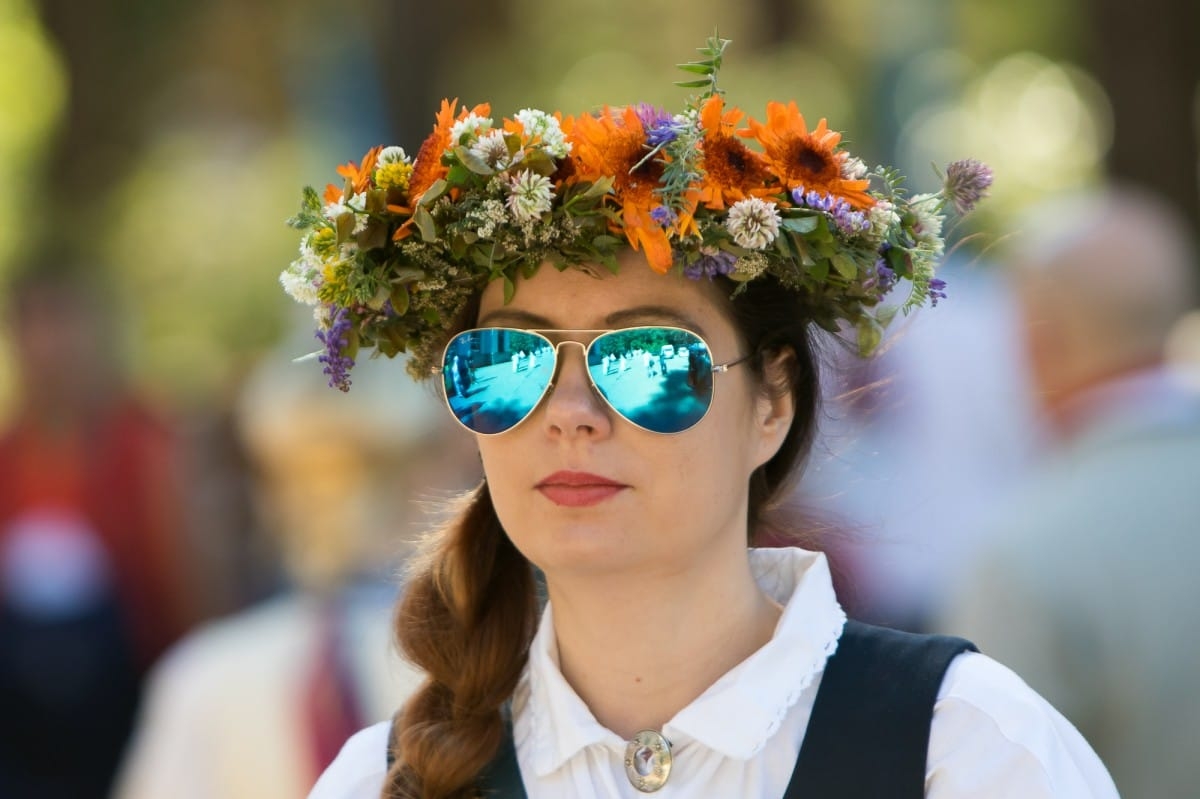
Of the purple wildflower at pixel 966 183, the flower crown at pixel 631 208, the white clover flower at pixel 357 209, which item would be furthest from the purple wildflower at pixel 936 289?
the white clover flower at pixel 357 209

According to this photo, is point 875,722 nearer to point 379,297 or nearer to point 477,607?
point 477,607

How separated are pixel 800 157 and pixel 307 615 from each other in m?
2.83

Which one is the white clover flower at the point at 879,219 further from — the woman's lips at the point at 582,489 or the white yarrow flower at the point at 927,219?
the woman's lips at the point at 582,489

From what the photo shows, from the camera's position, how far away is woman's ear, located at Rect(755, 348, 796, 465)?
10.0 ft

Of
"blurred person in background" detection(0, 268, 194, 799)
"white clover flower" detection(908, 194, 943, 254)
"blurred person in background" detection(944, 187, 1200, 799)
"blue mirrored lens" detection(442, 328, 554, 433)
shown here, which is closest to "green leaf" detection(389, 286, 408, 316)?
"blue mirrored lens" detection(442, 328, 554, 433)

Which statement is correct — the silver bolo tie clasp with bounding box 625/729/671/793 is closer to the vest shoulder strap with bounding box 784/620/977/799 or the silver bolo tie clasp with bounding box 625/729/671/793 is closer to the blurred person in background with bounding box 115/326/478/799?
the vest shoulder strap with bounding box 784/620/977/799

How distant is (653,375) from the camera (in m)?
2.81

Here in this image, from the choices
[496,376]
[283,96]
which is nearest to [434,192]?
[496,376]

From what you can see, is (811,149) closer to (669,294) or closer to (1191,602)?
(669,294)

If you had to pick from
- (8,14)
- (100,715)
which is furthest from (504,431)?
(8,14)

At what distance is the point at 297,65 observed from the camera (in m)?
17.4

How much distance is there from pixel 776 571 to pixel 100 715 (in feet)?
12.9

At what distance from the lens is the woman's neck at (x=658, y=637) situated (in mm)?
2910

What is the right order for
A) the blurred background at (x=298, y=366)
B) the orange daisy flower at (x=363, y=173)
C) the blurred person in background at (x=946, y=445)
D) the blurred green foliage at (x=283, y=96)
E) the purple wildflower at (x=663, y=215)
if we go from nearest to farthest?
the purple wildflower at (x=663, y=215) < the orange daisy flower at (x=363, y=173) < the blurred background at (x=298, y=366) < the blurred person in background at (x=946, y=445) < the blurred green foliage at (x=283, y=96)
